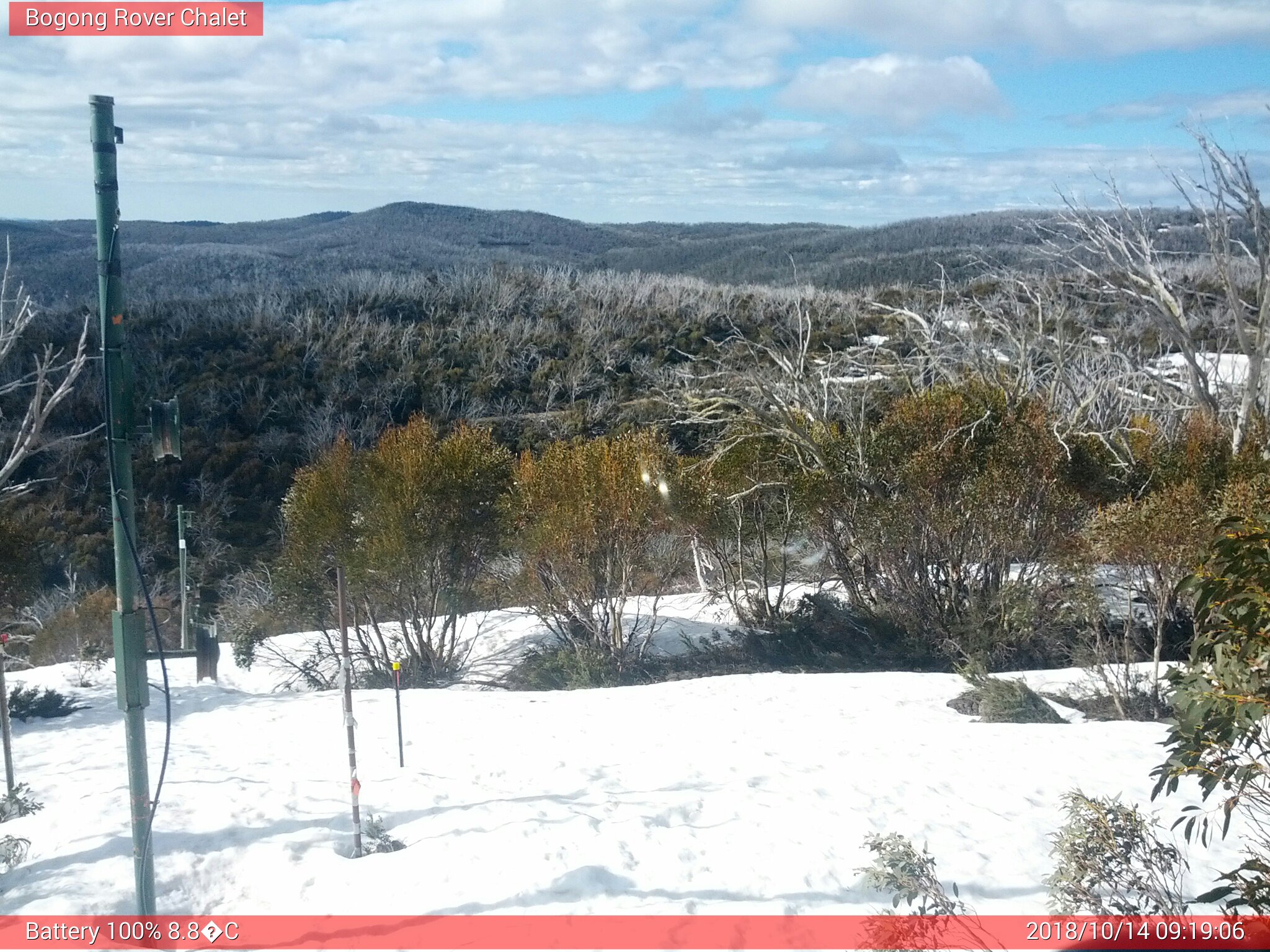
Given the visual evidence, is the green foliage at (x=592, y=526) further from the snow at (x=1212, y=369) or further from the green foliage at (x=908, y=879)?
the snow at (x=1212, y=369)

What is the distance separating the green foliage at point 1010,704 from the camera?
8.54 meters

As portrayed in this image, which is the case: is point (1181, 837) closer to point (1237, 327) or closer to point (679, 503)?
point (679, 503)

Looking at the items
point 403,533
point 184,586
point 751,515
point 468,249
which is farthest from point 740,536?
point 468,249

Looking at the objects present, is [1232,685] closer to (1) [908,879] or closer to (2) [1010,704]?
(1) [908,879]

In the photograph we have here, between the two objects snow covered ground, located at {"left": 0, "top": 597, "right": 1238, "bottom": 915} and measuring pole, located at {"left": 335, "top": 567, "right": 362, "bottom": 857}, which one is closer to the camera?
snow covered ground, located at {"left": 0, "top": 597, "right": 1238, "bottom": 915}

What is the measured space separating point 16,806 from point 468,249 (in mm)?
62140

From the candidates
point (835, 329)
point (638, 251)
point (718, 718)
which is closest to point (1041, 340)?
point (718, 718)

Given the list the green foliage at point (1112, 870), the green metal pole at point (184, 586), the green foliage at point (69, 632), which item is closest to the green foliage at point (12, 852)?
the green foliage at point (1112, 870)

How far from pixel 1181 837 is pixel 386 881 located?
4.48 metres

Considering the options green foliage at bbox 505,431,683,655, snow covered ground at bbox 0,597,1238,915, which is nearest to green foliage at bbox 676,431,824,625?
green foliage at bbox 505,431,683,655

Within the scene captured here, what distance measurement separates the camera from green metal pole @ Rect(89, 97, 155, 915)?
3.54 meters

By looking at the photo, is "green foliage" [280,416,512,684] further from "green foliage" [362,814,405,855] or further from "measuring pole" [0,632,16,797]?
"green foliage" [362,814,405,855]

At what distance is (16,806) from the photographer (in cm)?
548

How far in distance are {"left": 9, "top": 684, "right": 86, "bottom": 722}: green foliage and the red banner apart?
5056mm
